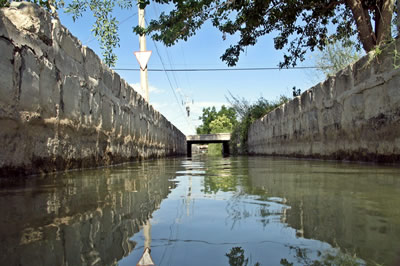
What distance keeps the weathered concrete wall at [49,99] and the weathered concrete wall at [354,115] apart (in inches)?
153

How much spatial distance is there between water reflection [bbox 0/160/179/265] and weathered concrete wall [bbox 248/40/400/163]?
10.8ft

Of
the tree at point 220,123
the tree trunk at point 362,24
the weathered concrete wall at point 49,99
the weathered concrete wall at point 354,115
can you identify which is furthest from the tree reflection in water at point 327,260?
the tree at point 220,123

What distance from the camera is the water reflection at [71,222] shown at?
98cm

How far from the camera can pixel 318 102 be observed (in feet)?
21.5

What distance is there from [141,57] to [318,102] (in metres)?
7.71

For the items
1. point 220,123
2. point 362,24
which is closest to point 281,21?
point 362,24

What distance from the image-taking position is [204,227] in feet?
4.16

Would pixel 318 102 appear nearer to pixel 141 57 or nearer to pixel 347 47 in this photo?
pixel 347 47

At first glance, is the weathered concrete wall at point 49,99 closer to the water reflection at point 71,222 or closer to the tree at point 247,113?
the water reflection at point 71,222

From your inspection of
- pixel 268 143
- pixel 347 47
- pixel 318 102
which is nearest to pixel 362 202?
pixel 318 102

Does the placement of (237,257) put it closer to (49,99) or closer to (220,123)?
(49,99)

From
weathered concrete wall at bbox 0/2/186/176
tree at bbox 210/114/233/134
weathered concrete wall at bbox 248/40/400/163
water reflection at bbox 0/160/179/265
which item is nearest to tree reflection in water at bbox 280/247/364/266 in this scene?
water reflection at bbox 0/160/179/265

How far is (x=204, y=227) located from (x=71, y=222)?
0.56m

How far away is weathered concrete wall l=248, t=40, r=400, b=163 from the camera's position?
4043 mm
